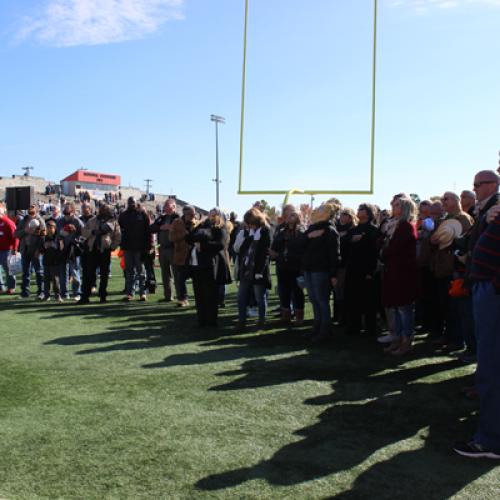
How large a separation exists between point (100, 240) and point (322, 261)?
5.27 meters

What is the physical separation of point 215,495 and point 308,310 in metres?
7.17

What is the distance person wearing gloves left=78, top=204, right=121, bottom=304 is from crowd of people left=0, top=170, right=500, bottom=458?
2 cm

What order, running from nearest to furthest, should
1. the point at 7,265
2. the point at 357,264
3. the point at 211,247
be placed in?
the point at 357,264 → the point at 211,247 → the point at 7,265

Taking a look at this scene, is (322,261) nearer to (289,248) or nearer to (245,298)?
(289,248)

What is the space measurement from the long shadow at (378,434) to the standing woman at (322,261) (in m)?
1.47

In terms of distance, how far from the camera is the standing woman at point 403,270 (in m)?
6.30

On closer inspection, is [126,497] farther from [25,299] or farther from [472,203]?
[25,299]

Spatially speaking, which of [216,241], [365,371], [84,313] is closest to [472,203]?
[365,371]

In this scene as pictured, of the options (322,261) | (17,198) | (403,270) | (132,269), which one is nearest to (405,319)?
(403,270)

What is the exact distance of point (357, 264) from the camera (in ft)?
24.8

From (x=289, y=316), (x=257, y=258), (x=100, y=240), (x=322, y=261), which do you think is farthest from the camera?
(x=100, y=240)

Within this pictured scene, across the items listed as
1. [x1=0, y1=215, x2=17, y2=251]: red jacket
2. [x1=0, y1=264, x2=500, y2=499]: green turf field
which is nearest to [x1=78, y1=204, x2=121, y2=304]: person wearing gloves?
[x1=0, y1=215, x2=17, y2=251]: red jacket

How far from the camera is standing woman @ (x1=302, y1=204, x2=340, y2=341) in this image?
23.8 ft

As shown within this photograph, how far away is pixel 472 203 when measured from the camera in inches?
266
